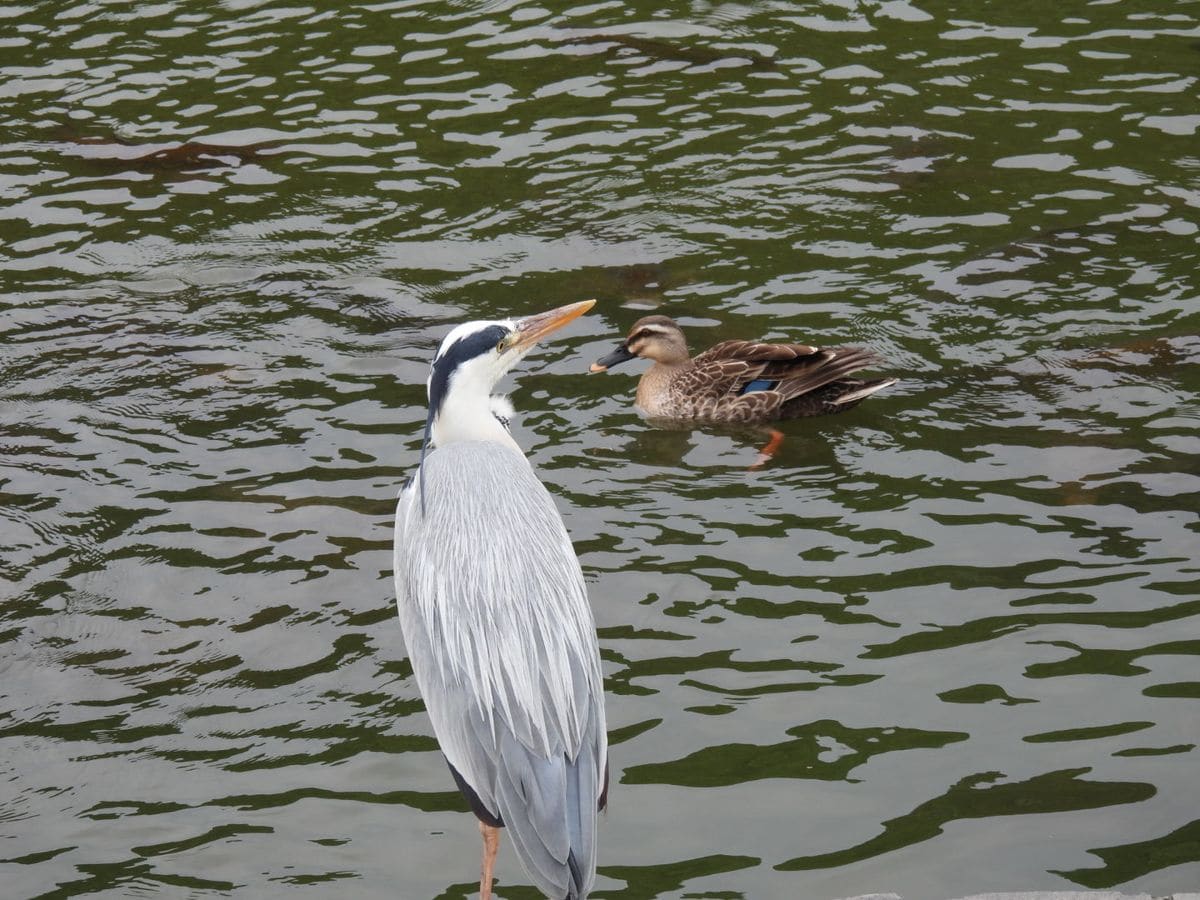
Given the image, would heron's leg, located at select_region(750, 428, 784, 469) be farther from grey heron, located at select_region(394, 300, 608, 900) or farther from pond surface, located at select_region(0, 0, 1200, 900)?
grey heron, located at select_region(394, 300, 608, 900)

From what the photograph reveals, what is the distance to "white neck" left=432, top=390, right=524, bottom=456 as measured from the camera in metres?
6.98

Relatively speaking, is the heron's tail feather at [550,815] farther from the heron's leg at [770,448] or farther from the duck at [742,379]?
the duck at [742,379]

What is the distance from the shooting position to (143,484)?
916 centimetres

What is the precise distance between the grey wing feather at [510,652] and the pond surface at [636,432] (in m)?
0.80

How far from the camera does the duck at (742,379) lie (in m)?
9.62

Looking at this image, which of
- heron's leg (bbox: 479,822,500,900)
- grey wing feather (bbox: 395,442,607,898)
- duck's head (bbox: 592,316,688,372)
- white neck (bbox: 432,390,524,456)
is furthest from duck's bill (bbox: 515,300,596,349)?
duck's head (bbox: 592,316,688,372)

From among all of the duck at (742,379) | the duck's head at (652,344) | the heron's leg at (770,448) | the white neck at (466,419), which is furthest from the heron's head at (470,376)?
the duck's head at (652,344)

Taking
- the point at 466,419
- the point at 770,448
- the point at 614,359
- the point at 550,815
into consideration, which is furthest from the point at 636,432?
the point at 550,815

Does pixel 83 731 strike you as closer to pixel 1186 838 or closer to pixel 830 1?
pixel 1186 838

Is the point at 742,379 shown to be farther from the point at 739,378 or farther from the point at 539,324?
the point at 539,324

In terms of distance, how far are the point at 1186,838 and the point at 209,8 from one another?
12.6m

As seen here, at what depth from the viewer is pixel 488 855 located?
5828 mm

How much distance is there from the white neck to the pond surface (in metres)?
1.27

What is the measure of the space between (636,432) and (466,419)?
3077 mm
